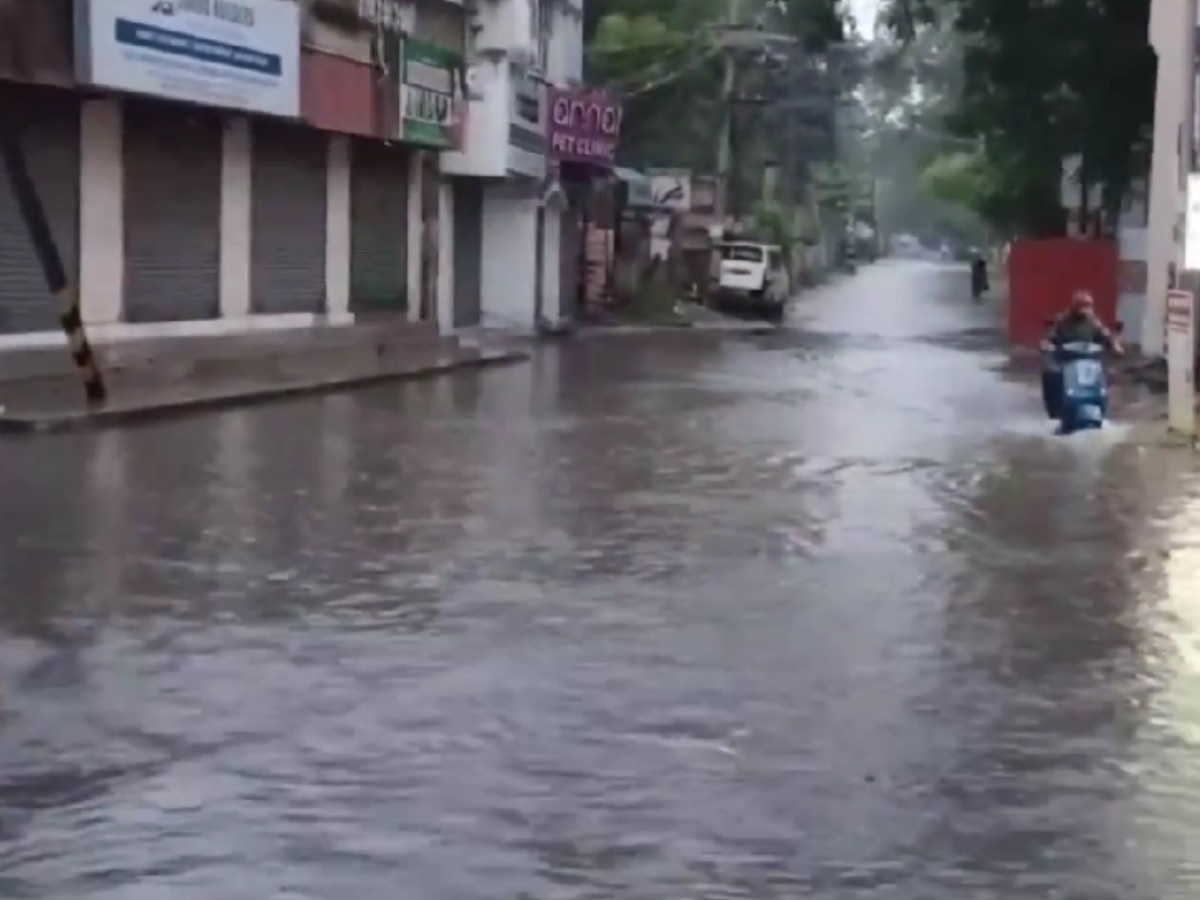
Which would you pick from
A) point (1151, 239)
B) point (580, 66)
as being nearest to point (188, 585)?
point (1151, 239)

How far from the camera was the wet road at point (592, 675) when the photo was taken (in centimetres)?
720

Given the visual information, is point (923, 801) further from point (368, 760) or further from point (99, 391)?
point (99, 391)

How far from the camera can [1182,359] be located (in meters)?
23.5

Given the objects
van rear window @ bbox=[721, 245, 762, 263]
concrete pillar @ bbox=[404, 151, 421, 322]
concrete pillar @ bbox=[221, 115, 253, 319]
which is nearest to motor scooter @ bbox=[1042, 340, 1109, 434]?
concrete pillar @ bbox=[221, 115, 253, 319]

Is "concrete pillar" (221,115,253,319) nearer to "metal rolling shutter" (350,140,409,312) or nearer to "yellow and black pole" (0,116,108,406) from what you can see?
"metal rolling shutter" (350,140,409,312)

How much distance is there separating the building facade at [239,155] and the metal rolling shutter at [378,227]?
0.15ft

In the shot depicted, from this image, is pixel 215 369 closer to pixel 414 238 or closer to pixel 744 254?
pixel 414 238

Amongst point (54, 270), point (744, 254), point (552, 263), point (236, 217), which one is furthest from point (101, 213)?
point (744, 254)

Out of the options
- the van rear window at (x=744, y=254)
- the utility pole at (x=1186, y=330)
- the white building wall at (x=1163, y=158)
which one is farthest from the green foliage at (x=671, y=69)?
the utility pole at (x=1186, y=330)

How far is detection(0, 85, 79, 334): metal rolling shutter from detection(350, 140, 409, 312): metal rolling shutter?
33.9ft

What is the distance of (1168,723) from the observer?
9273mm

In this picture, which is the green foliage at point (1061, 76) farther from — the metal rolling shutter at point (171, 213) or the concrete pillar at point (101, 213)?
the concrete pillar at point (101, 213)

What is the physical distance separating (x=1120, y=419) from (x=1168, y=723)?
17.9m

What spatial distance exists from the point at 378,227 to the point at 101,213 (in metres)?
11.2
